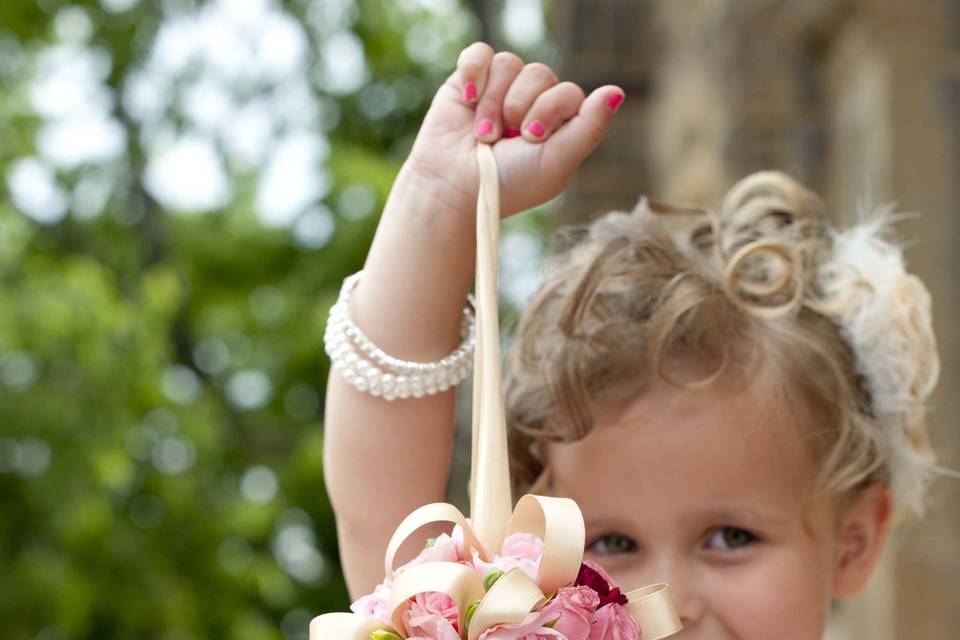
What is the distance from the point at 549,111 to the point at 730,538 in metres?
0.49

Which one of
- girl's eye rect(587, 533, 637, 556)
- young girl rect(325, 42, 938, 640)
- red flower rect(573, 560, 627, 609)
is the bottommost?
red flower rect(573, 560, 627, 609)

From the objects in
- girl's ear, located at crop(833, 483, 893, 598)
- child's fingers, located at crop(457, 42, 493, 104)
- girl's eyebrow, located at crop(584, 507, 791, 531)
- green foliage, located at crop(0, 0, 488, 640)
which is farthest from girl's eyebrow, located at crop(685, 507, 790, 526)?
green foliage, located at crop(0, 0, 488, 640)

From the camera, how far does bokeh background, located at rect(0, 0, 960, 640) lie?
103 inches

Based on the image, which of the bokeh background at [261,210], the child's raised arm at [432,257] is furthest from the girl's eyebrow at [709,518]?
the bokeh background at [261,210]

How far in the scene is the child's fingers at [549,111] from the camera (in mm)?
1245

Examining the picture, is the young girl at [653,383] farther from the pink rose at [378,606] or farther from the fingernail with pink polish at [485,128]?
the pink rose at [378,606]

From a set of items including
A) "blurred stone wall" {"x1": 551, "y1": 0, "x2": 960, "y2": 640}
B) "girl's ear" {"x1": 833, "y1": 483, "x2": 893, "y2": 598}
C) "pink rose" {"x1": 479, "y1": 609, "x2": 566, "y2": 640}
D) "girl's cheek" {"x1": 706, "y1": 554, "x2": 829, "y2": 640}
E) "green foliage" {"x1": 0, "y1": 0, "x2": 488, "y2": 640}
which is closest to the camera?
"pink rose" {"x1": 479, "y1": 609, "x2": 566, "y2": 640}

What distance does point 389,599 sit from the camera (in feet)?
3.18

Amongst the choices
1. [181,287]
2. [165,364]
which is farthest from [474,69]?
[181,287]

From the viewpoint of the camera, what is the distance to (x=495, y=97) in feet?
4.20

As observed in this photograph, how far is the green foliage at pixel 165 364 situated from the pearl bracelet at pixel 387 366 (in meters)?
4.45

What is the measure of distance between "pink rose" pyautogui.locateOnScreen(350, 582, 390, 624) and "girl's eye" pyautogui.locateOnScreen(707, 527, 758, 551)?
52 cm

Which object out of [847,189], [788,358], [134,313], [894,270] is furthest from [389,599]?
[134,313]

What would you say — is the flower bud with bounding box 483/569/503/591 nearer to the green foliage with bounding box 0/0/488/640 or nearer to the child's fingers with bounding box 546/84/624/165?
the child's fingers with bounding box 546/84/624/165
